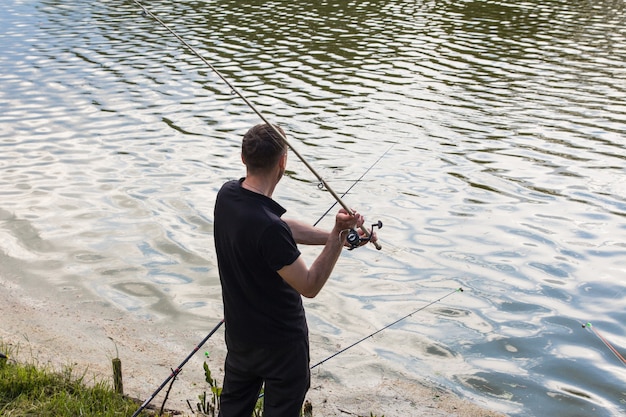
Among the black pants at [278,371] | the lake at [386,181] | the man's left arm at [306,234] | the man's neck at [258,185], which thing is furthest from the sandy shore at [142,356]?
the man's neck at [258,185]

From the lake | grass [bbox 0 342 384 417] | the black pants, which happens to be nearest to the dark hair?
the black pants

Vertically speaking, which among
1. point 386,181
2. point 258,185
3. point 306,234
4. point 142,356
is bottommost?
point 386,181

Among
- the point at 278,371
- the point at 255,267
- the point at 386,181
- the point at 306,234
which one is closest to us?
the point at 255,267

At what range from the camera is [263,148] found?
371cm

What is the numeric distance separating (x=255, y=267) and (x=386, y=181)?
688cm

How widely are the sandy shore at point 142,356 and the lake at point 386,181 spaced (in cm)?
23

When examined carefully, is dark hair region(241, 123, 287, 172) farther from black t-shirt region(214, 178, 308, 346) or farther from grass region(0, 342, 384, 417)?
grass region(0, 342, 384, 417)

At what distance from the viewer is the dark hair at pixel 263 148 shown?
3.72 metres

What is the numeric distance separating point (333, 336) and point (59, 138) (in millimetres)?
7056

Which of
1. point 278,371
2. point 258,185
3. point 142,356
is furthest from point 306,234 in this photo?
point 142,356

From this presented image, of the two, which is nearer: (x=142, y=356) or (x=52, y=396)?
(x=52, y=396)

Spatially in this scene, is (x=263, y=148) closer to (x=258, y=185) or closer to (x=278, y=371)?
(x=258, y=185)

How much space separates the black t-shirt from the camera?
3582mm

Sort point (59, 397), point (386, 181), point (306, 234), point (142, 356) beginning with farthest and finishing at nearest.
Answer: point (386, 181), point (142, 356), point (59, 397), point (306, 234)
